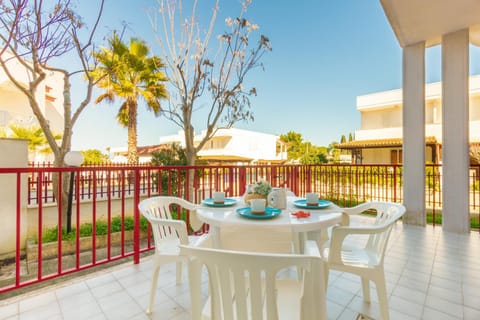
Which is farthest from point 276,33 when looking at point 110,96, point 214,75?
point 110,96

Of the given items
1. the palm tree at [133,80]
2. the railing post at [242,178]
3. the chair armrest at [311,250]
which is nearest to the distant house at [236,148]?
the palm tree at [133,80]

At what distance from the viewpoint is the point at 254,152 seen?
69.8ft

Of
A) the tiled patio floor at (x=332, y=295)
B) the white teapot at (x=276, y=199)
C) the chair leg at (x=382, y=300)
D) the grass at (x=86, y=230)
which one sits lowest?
the grass at (x=86, y=230)

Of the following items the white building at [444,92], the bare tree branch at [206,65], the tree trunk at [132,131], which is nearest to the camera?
the white building at [444,92]

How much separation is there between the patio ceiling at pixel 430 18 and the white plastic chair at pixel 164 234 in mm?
3511

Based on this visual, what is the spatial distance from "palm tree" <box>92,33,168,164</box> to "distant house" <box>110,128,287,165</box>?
8.35 metres

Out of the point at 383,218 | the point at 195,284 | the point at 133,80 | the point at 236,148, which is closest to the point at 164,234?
the point at 195,284

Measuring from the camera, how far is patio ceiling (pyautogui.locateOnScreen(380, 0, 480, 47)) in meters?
3.00

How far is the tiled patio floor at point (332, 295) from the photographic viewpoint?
5.49 feet

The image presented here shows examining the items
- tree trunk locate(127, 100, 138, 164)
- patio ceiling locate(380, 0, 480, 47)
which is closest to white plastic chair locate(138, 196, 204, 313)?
patio ceiling locate(380, 0, 480, 47)

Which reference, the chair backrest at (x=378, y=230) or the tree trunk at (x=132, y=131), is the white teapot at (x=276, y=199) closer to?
the chair backrest at (x=378, y=230)

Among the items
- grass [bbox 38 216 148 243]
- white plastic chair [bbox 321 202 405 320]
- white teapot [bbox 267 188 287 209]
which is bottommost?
grass [bbox 38 216 148 243]

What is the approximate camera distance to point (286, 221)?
143 cm

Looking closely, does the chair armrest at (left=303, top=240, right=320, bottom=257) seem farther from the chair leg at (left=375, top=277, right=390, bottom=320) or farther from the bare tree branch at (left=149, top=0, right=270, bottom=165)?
the bare tree branch at (left=149, top=0, right=270, bottom=165)
